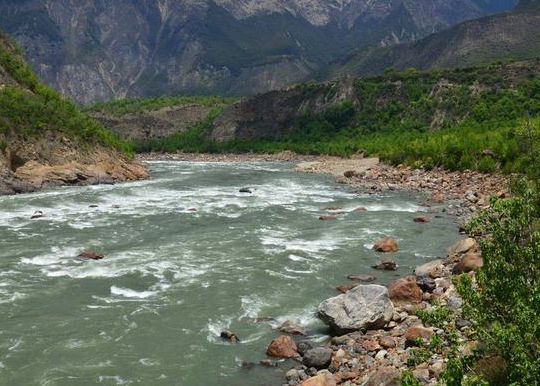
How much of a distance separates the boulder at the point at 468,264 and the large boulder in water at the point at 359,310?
4012 millimetres

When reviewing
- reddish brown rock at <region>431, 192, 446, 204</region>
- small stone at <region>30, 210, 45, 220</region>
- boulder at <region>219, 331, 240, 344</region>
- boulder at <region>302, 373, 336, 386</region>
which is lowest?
small stone at <region>30, 210, 45, 220</region>

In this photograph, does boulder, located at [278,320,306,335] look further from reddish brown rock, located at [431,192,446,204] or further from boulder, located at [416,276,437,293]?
reddish brown rock, located at [431,192,446,204]

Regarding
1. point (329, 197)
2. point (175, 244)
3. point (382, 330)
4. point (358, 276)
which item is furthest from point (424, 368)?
point (329, 197)

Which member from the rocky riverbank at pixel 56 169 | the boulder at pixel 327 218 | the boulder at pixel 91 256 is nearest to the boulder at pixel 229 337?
the boulder at pixel 91 256

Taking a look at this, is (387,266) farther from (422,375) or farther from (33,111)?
(33,111)

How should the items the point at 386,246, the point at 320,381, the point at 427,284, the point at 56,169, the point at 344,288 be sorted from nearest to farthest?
the point at 320,381 → the point at 427,284 → the point at 344,288 → the point at 386,246 → the point at 56,169

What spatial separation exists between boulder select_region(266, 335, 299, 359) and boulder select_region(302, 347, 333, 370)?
1.45 ft

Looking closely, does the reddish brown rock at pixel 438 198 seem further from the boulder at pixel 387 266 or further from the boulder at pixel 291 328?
the boulder at pixel 291 328

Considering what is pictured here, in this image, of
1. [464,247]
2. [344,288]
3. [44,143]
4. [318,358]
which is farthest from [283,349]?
[44,143]

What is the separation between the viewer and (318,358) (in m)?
13.1

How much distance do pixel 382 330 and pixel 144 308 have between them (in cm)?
713

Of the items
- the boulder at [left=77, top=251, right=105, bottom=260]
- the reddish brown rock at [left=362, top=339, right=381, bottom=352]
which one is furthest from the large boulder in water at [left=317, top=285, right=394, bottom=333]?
the boulder at [left=77, top=251, right=105, bottom=260]

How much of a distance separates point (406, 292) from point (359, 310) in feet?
8.19

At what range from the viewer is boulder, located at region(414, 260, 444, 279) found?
63.4ft
